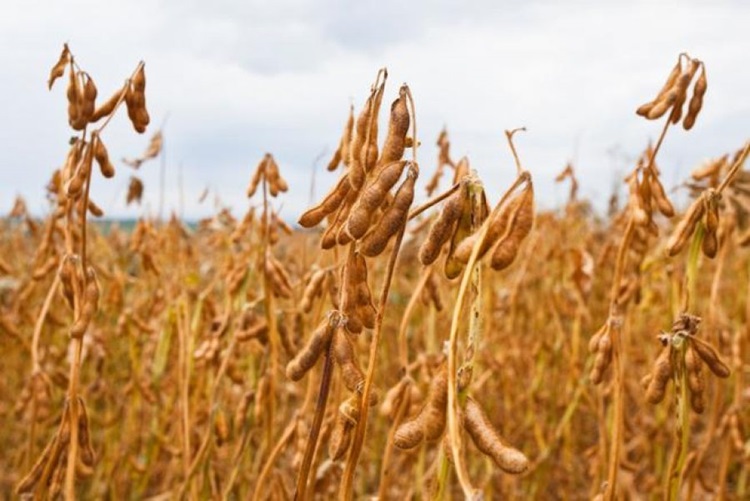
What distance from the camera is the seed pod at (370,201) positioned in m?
0.77

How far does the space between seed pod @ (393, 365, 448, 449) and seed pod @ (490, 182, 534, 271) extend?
0.13 meters

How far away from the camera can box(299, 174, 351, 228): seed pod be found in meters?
0.90

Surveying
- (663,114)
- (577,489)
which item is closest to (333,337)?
(663,114)

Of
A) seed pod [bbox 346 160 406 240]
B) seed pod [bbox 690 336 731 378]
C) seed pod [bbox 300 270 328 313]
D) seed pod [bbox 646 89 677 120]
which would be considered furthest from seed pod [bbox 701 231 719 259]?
seed pod [bbox 300 270 328 313]

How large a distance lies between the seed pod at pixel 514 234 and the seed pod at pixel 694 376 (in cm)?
42

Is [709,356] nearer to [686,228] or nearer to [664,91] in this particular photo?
[686,228]

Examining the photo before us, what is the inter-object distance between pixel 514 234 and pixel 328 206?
9.3 inches

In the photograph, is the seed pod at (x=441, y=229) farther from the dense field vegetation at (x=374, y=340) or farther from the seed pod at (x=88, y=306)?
the seed pod at (x=88, y=306)

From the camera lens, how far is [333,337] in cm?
83

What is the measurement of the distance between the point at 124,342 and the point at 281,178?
2.01 metres

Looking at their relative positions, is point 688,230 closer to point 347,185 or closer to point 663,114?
point 663,114

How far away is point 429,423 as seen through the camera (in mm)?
765

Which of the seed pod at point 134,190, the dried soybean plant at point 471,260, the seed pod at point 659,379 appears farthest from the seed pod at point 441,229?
the seed pod at point 134,190

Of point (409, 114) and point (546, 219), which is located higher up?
point (546, 219)
